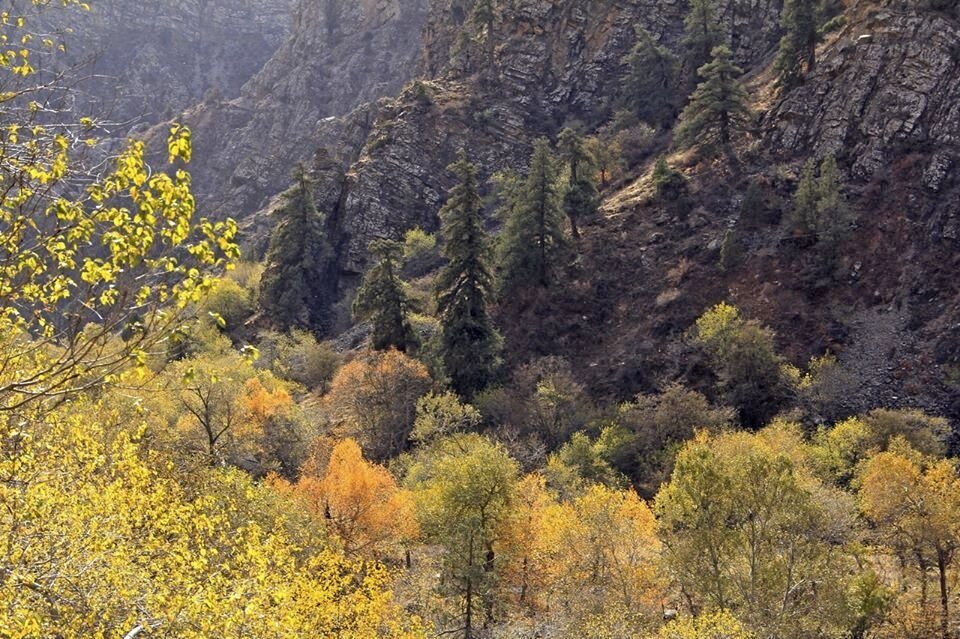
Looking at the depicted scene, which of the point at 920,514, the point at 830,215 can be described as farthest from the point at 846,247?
the point at 920,514

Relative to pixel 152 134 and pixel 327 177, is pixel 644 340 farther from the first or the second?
pixel 152 134

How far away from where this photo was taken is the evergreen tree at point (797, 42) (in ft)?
180

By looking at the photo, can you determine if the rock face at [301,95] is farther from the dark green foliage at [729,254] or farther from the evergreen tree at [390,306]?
the dark green foliage at [729,254]

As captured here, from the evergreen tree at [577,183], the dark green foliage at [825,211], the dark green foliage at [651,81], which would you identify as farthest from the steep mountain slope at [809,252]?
the dark green foliage at [651,81]

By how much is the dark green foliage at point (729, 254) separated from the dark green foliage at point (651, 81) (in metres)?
25.6

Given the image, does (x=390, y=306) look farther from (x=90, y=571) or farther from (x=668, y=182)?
(x=90, y=571)

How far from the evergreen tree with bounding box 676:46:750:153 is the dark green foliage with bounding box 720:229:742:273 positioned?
11940mm

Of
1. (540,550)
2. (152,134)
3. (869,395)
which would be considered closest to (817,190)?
(869,395)

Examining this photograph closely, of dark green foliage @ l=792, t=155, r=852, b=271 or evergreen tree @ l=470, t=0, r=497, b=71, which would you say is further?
evergreen tree @ l=470, t=0, r=497, b=71

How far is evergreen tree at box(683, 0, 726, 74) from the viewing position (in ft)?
216

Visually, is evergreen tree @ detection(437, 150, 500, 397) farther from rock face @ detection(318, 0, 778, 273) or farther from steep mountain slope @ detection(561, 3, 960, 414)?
rock face @ detection(318, 0, 778, 273)

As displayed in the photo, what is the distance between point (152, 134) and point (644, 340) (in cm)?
11092

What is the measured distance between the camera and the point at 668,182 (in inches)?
2147

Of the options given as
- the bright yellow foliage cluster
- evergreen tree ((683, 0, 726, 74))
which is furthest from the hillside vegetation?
evergreen tree ((683, 0, 726, 74))
